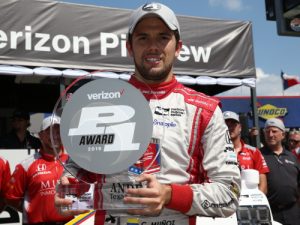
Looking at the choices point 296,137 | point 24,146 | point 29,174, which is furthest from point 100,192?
point 296,137

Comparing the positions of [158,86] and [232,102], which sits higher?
[232,102]

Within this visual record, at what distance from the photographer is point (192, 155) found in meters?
1.51

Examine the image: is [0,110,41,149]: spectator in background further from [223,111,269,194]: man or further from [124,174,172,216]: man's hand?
[124,174,172,216]: man's hand

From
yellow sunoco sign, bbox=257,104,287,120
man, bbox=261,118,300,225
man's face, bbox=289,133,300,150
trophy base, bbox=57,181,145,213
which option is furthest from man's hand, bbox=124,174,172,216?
yellow sunoco sign, bbox=257,104,287,120

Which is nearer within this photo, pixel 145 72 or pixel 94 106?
pixel 94 106

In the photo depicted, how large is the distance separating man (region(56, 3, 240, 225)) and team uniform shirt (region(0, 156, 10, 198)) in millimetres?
2757

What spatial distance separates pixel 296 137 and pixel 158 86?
6817 mm

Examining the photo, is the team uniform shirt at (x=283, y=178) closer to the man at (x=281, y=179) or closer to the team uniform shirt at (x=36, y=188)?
the man at (x=281, y=179)

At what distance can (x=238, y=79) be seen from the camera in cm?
643

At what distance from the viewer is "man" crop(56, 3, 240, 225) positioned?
4.68 ft

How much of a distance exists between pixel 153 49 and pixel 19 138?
4012 millimetres

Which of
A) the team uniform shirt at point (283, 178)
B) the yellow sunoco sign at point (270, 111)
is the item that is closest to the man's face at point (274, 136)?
the team uniform shirt at point (283, 178)

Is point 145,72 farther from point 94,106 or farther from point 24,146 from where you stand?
point 24,146

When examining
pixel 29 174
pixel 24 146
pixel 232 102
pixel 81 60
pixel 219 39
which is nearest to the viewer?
pixel 29 174
